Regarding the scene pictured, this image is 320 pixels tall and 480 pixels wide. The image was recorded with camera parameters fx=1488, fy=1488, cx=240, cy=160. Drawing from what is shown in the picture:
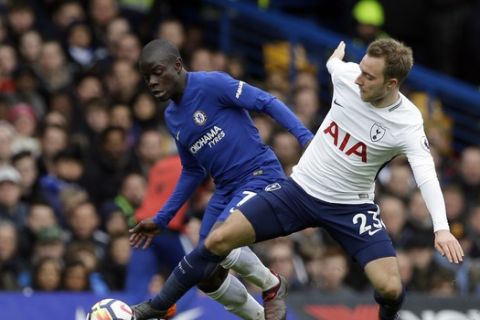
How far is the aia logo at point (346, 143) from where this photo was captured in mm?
10297

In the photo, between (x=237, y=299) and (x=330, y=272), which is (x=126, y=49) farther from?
(x=237, y=299)

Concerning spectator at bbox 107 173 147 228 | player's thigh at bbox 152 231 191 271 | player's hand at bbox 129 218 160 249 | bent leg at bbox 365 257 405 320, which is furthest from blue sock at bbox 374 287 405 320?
spectator at bbox 107 173 147 228

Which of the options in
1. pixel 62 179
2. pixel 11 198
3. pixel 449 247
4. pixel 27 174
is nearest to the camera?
pixel 449 247

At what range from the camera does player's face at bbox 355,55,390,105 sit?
1008 cm

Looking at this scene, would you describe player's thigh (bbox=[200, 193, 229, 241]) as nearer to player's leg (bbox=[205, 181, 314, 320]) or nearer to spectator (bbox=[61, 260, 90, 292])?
player's leg (bbox=[205, 181, 314, 320])

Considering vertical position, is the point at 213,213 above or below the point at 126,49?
above

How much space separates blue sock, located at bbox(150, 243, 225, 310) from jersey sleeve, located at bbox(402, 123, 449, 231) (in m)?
1.50

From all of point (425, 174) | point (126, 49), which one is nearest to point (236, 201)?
point (425, 174)

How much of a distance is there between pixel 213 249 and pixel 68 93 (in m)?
5.94

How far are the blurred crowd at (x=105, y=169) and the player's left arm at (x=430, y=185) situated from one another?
3476 millimetres

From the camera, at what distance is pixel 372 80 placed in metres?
10.1

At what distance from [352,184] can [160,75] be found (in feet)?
5.13

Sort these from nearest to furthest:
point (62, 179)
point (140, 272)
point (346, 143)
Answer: point (346, 143) → point (140, 272) → point (62, 179)

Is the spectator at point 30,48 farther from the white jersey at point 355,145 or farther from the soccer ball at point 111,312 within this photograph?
the white jersey at point 355,145
